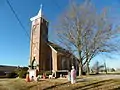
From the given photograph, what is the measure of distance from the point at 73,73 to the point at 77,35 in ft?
42.4

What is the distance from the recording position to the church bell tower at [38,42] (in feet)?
133

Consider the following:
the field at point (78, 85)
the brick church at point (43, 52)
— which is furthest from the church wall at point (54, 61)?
the field at point (78, 85)

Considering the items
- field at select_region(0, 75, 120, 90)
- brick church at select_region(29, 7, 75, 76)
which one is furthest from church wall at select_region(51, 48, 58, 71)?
field at select_region(0, 75, 120, 90)

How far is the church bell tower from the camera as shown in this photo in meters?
40.5

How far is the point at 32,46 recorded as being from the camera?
4291 centimetres

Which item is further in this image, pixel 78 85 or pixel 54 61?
pixel 54 61

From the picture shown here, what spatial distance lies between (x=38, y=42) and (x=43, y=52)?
2510mm

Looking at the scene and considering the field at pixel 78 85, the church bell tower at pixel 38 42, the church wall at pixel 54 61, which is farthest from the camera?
the church bell tower at pixel 38 42

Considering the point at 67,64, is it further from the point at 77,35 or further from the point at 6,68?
the point at 6,68

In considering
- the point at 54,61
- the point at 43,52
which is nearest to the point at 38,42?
the point at 43,52

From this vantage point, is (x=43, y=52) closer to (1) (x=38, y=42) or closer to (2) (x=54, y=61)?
(1) (x=38, y=42)

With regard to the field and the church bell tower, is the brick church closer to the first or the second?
the church bell tower

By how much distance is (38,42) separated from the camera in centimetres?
4166

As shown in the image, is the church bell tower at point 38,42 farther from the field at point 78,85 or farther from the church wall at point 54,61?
the field at point 78,85
